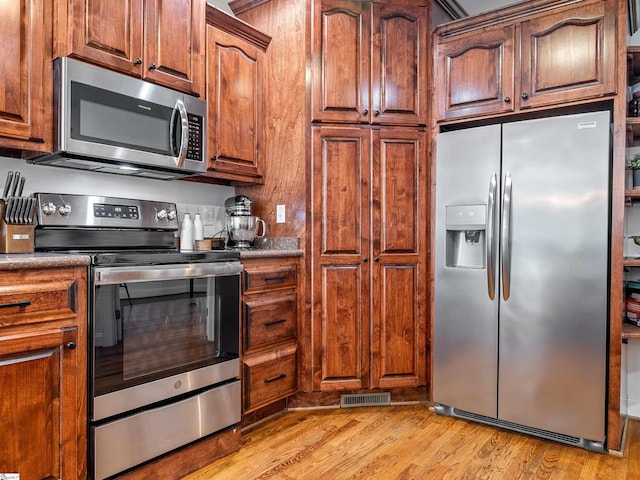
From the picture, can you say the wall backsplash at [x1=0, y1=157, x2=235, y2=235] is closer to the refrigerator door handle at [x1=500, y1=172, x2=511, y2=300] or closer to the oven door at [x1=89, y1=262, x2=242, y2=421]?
the oven door at [x1=89, y1=262, x2=242, y2=421]

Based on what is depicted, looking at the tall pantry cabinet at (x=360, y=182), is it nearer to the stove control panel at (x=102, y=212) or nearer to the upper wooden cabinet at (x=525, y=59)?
the upper wooden cabinet at (x=525, y=59)

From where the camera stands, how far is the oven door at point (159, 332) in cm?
165

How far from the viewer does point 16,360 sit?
4.66 ft

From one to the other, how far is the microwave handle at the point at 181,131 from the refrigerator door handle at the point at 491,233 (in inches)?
64.7

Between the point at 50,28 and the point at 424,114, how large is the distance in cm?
199

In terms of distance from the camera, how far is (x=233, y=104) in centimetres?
257

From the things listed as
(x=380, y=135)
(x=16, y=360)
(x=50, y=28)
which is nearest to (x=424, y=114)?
(x=380, y=135)

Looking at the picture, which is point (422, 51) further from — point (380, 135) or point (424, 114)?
point (380, 135)

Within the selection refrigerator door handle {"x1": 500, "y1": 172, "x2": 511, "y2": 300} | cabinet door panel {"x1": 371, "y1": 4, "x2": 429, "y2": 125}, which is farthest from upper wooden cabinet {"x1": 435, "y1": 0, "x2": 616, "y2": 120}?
refrigerator door handle {"x1": 500, "y1": 172, "x2": 511, "y2": 300}

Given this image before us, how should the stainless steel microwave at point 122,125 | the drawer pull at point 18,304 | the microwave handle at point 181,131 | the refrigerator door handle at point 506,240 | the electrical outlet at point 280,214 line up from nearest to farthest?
the drawer pull at point 18,304 → the stainless steel microwave at point 122,125 → the microwave handle at point 181,131 → the refrigerator door handle at point 506,240 → the electrical outlet at point 280,214

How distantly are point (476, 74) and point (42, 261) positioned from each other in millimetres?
2366

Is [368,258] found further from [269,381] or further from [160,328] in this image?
[160,328]

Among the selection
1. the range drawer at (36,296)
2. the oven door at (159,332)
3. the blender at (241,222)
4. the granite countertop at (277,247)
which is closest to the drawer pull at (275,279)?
the granite countertop at (277,247)

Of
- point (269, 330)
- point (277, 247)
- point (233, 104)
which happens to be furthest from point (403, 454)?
point (233, 104)
